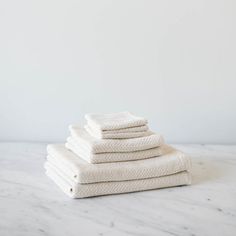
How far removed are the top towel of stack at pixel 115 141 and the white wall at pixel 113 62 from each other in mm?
375

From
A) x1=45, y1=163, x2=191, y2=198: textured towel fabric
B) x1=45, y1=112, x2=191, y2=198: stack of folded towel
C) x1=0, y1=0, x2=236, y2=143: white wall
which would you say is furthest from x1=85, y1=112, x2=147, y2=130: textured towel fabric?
x1=0, y1=0, x2=236, y2=143: white wall

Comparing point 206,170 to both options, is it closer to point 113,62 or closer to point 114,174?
point 114,174

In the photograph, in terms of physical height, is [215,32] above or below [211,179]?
above

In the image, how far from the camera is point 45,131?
1.69 m

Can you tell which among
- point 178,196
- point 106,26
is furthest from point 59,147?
point 106,26

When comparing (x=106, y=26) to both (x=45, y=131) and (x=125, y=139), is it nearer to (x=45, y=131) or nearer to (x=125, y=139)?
(x=45, y=131)

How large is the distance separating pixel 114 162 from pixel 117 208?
0.14 m

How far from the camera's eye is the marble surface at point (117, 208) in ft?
3.25

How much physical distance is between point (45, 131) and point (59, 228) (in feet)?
2.42

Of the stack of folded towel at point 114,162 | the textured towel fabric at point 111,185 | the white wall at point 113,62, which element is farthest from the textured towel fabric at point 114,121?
the white wall at point 113,62

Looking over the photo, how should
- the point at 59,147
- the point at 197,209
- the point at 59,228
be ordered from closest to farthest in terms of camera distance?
the point at 59,228, the point at 197,209, the point at 59,147

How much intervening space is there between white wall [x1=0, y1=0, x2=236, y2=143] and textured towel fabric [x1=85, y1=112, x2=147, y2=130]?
329mm

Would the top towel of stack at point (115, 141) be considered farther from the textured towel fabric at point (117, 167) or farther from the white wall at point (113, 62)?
the white wall at point (113, 62)

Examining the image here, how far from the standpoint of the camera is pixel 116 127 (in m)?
1.23
